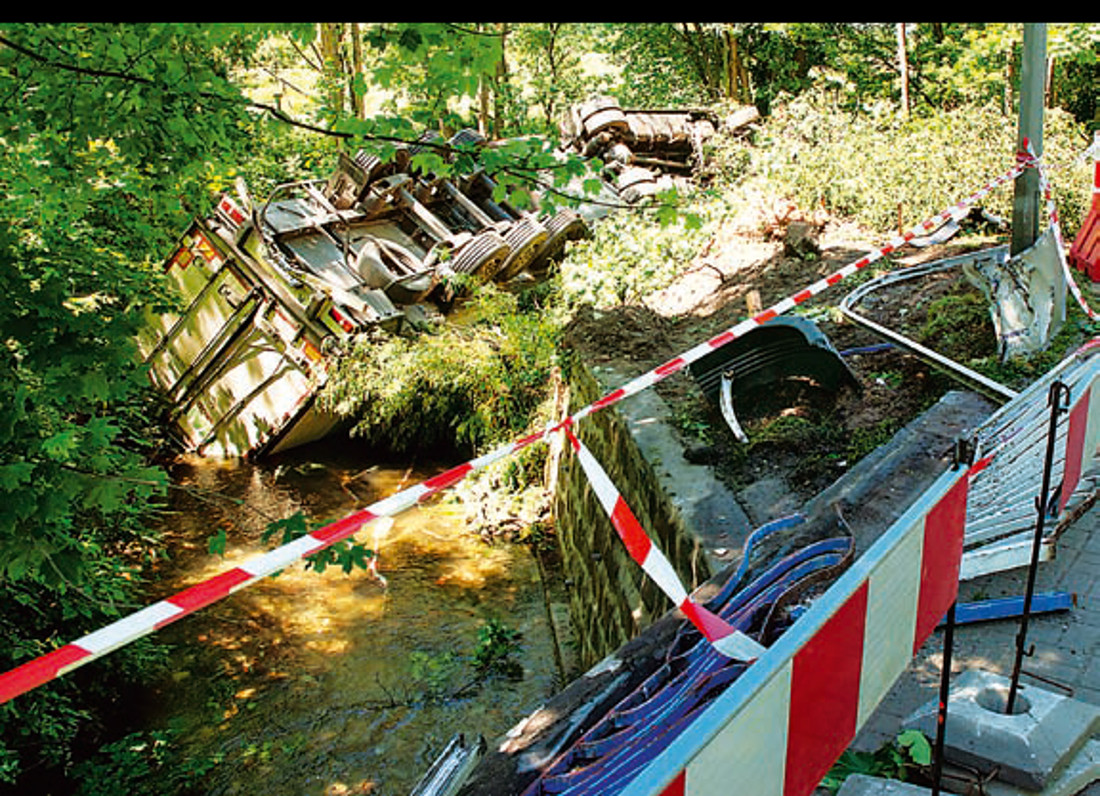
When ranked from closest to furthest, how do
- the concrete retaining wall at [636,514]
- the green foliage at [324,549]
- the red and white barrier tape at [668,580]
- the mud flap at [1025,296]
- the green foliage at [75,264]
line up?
the red and white barrier tape at [668,580] < the green foliage at [324,549] < the green foliage at [75,264] < the concrete retaining wall at [636,514] < the mud flap at [1025,296]

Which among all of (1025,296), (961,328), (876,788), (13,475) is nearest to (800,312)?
(961,328)

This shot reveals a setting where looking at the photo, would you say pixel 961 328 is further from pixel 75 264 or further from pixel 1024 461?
pixel 75 264

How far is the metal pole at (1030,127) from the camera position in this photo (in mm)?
6078

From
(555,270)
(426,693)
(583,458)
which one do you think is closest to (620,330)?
(555,270)

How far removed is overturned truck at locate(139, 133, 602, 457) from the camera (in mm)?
10000

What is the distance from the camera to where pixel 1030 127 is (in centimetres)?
657

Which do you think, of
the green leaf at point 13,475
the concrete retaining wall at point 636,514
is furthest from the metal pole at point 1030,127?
the green leaf at point 13,475

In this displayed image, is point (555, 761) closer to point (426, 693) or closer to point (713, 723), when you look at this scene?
point (713, 723)

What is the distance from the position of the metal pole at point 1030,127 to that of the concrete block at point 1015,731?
4442 mm

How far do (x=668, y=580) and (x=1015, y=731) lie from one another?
112cm

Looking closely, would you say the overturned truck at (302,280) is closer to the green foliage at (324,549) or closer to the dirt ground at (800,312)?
the dirt ground at (800,312)

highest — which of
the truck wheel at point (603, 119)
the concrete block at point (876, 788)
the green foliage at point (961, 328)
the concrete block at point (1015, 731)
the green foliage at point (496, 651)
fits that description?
the truck wheel at point (603, 119)

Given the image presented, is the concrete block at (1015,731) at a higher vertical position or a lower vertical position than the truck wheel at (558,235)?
lower

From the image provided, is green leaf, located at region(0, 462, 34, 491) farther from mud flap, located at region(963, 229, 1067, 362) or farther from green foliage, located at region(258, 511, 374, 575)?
mud flap, located at region(963, 229, 1067, 362)
